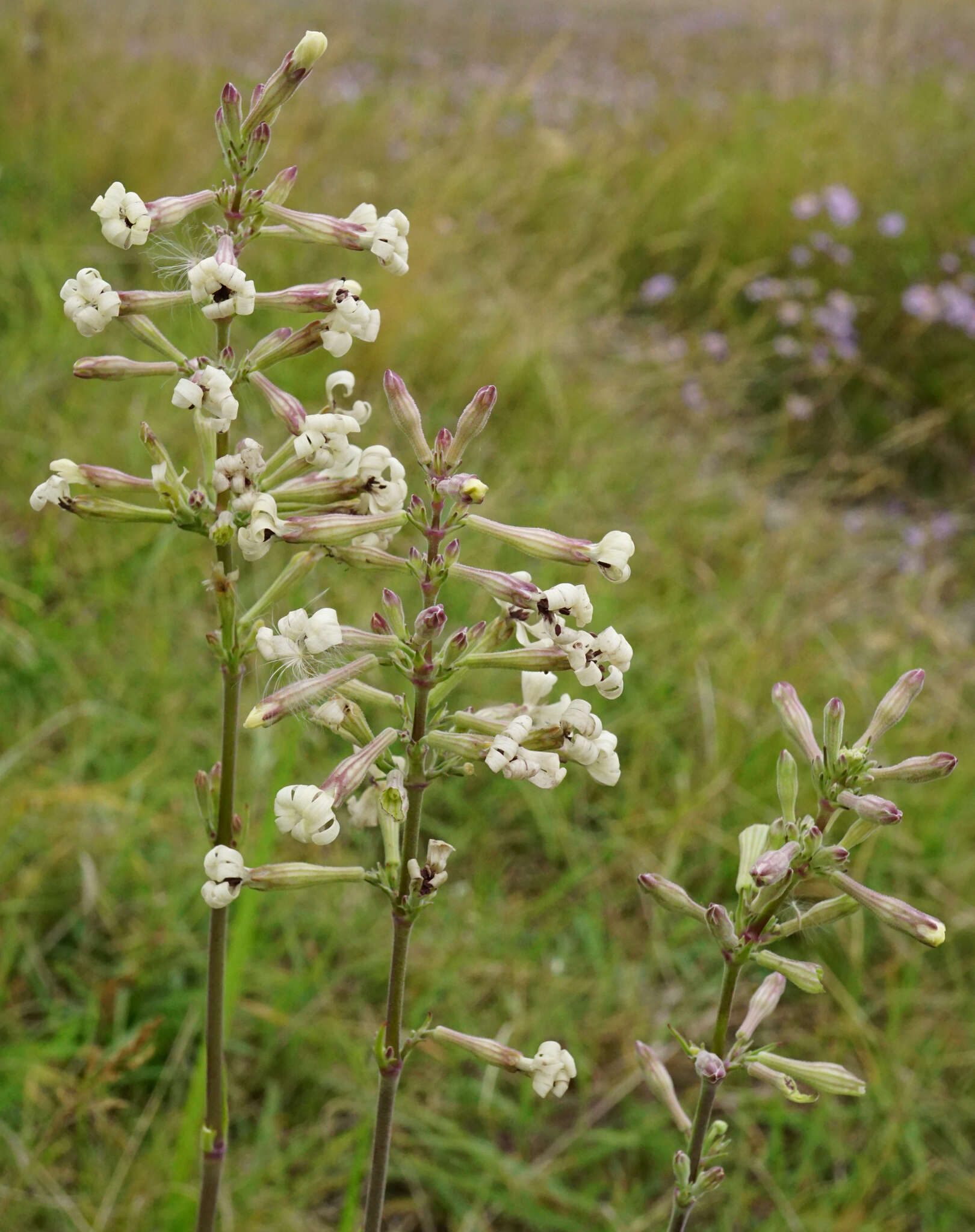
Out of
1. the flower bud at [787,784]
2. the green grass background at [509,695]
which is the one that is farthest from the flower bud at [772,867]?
the green grass background at [509,695]

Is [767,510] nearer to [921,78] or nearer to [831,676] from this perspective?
[831,676]

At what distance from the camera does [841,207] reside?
7.57 meters

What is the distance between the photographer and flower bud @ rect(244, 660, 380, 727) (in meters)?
1.54

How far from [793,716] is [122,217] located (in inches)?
48.5

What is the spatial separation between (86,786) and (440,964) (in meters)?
1.29

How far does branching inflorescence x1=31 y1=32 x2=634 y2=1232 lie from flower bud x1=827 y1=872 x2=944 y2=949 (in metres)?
0.38

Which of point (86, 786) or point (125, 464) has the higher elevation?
point (125, 464)

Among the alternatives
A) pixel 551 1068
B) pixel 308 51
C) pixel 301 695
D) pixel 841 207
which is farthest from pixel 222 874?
pixel 841 207

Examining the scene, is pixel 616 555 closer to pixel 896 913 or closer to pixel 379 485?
pixel 379 485

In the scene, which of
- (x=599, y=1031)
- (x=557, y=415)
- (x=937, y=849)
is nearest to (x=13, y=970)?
(x=599, y=1031)

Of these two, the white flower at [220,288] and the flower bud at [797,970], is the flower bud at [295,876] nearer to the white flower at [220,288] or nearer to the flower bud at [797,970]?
the flower bud at [797,970]

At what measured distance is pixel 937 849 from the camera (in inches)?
168

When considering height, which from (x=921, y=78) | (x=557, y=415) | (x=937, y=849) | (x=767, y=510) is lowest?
(x=937, y=849)

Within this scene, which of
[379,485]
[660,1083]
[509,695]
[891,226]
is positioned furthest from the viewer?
[891,226]
